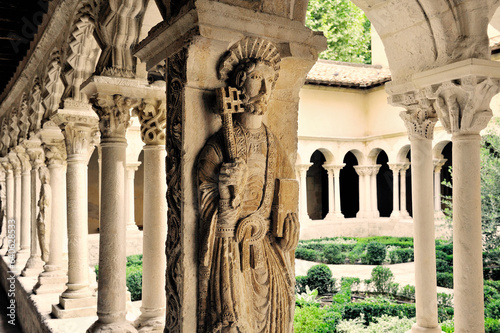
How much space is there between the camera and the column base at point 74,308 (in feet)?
18.4

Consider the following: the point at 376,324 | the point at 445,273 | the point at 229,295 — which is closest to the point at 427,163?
the point at 376,324

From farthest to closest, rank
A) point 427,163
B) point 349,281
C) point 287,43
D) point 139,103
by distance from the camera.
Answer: point 349,281, point 427,163, point 139,103, point 287,43

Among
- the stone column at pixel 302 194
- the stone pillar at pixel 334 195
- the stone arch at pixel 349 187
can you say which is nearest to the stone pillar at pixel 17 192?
the stone column at pixel 302 194

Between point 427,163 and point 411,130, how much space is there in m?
0.38

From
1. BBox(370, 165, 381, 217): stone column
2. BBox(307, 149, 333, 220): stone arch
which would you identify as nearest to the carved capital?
BBox(370, 165, 381, 217): stone column

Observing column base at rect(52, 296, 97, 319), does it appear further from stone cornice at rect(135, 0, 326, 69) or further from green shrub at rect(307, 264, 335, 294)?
green shrub at rect(307, 264, 335, 294)

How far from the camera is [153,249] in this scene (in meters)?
4.40

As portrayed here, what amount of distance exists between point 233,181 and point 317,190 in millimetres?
22092

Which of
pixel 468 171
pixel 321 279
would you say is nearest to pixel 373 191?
pixel 321 279

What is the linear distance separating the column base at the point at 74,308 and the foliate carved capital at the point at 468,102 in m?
4.46

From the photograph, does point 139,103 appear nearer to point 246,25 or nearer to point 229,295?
point 246,25

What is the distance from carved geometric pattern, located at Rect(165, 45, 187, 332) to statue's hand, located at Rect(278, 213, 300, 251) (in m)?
0.54

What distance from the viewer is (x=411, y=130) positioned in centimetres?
506

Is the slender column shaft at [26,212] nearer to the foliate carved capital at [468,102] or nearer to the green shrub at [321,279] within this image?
the green shrub at [321,279]
